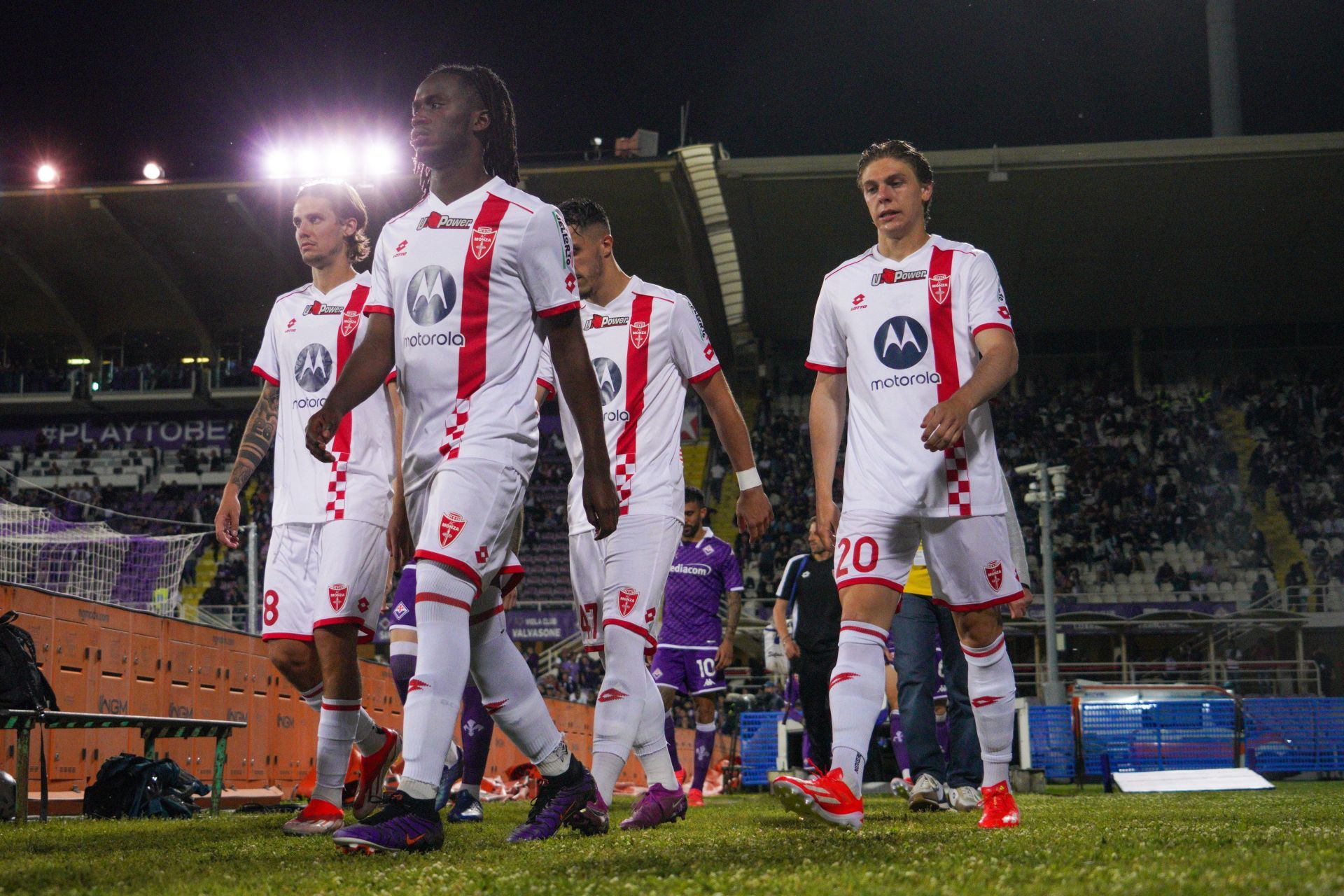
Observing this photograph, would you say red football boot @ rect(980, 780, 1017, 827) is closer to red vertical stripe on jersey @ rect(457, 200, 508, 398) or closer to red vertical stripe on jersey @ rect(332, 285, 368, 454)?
red vertical stripe on jersey @ rect(457, 200, 508, 398)

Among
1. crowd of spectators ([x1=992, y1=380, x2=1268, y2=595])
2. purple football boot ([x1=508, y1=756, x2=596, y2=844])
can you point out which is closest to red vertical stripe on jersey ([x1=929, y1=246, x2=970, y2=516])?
purple football boot ([x1=508, y1=756, x2=596, y2=844])

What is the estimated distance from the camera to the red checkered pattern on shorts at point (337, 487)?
5.23 meters

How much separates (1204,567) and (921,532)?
2726 centimetres

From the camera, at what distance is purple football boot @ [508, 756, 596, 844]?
404 centimetres

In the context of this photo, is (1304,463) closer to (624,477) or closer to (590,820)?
(624,477)

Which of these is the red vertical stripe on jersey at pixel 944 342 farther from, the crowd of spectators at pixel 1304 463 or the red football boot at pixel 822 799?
the crowd of spectators at pixel 1304 463

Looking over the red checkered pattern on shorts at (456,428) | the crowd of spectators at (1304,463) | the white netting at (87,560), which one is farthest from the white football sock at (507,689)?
the crowd of spectators at (1304,463)

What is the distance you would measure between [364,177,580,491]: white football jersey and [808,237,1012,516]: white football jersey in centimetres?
124

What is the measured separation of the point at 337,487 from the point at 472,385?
1631mm

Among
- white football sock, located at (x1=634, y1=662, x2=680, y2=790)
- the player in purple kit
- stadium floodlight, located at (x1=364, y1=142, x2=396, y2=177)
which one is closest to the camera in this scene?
white football sock, located at (x1=634, y1=662, x2=680, y2=790)

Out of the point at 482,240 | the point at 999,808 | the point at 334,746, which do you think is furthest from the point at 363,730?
the point at 999,808

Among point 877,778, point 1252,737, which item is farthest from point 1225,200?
point 877,778

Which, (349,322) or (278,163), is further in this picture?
(278,163)

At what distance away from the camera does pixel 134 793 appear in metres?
6.73
